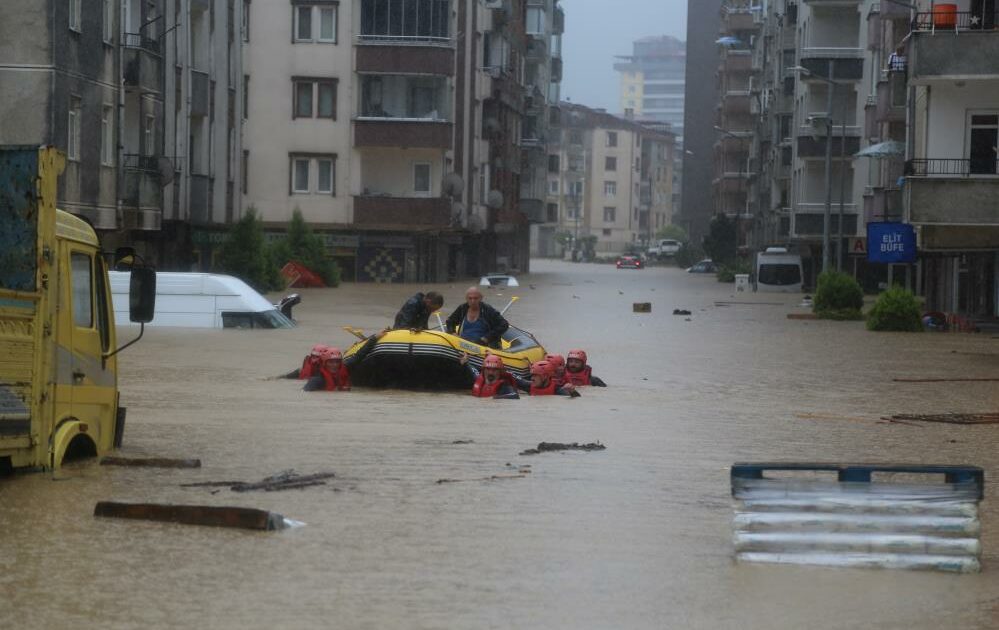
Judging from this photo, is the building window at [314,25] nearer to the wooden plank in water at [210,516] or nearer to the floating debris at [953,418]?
the floating debris at [953,418]

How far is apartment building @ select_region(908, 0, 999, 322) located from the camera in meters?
34.7

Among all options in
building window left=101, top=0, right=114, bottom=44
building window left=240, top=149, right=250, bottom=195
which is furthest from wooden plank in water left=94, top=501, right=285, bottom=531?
building window left=240, top=149, right=250, bottom=195

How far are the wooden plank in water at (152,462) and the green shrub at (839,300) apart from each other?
36.7 metres

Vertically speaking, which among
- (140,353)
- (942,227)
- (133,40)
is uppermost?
(133,40)

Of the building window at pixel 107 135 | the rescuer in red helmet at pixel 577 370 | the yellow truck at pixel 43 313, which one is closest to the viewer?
the yellow truck at pixel 43 313

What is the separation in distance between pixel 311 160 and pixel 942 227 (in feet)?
115

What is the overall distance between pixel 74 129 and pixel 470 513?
2709 cm

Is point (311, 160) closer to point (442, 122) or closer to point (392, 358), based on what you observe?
point (442, 122)

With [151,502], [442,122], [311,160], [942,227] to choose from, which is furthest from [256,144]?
[151,502]

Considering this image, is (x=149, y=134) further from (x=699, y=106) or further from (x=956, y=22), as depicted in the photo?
(x=699, y=106)

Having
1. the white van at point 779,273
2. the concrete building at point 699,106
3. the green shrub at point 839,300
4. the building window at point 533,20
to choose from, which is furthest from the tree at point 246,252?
the concrete building at point 699,106

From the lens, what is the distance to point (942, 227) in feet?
122

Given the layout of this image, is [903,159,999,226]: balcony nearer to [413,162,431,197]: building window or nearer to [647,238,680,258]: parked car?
[413,162,431,197]: building window

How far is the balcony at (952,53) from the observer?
1353 inches
